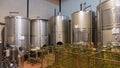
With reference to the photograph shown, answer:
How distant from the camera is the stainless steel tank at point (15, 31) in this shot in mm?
5703

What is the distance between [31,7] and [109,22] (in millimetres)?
4114

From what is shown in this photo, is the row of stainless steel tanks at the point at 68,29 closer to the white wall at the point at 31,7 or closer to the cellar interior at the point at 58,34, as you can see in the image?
the cellar interior at the point at 58,34

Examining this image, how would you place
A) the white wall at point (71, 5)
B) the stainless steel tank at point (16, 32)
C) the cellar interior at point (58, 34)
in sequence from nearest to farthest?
the cellar interior at point (58, 34) → the stainless steel tank at point (16, 32) → the white wall at point (71, 5)

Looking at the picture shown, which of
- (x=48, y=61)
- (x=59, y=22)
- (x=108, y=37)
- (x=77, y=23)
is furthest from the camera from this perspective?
(x=59, y=22)

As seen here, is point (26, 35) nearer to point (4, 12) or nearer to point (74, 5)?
point (4, 12)

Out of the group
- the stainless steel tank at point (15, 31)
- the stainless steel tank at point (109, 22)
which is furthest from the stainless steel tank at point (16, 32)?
the stainless steel tank at point (109, 22)

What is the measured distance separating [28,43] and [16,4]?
1839 mm

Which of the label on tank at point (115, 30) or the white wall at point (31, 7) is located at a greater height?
the white wall at point (31, 7)

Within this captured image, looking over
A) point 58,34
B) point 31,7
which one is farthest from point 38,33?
point 31,7

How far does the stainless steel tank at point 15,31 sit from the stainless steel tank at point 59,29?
130cm

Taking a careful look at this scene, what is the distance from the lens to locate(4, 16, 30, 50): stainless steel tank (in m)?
5.70

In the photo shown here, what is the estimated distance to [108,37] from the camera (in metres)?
4.21

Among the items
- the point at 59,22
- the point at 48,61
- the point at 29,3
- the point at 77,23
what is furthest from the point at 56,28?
the point at 48,61

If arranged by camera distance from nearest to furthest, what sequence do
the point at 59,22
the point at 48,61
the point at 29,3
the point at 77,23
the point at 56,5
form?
the point at 48,61 → the point at 77,23 → the point at 59,22 → the point at 29,3 → the point at 56,5
